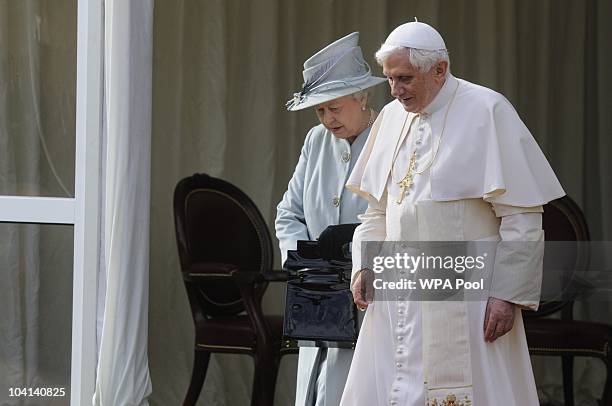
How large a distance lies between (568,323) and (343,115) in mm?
2148

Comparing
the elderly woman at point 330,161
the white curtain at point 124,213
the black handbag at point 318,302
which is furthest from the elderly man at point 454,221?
the white curtain at point 124,213

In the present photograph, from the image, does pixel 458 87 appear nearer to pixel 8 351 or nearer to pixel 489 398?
pixel 489 398

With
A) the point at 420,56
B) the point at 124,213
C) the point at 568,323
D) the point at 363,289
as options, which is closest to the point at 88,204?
the point at 124,213

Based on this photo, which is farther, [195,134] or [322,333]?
[195,134]

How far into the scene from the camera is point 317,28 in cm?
682

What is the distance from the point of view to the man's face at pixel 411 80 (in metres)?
3.43

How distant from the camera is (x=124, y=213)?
461cm

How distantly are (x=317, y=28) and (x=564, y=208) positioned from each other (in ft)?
5.76

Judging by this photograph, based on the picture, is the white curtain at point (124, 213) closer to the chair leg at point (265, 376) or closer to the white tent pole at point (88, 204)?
the white tent pole at point (88, 204)

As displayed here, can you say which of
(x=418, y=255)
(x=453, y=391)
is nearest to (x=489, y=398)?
(x=453, y=391)

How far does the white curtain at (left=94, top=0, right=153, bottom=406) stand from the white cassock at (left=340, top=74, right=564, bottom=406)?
1.33m

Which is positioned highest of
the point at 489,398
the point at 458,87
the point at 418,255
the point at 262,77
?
the point at 262,77

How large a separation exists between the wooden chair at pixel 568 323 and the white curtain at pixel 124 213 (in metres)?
2.02

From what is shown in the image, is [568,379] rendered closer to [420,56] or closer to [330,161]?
[330,161]
